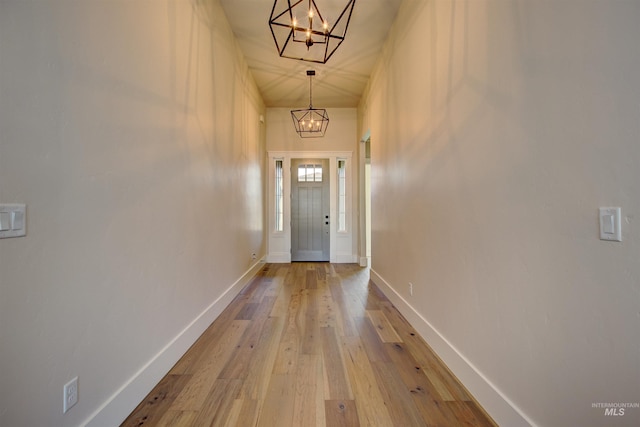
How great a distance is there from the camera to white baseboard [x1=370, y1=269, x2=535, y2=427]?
1.24 metres

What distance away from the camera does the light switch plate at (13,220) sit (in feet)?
2.72

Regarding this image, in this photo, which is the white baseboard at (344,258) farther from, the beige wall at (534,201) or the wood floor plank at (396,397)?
the wood floor plank at (396,397)

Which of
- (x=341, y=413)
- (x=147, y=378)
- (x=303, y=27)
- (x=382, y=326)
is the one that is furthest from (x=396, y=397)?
(x=303, y=27)

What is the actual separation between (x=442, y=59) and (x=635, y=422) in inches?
82.1

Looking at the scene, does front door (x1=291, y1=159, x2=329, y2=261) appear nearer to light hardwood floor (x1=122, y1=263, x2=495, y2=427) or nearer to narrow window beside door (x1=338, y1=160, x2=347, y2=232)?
narrow window beside door (x1=338, y1=160, x2=347, y2=232)

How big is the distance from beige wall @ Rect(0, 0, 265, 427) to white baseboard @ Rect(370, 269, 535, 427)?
6.21 feet

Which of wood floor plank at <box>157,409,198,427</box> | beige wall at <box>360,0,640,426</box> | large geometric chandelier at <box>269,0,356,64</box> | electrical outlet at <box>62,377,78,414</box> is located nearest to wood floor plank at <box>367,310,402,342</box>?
beige wall at <box>360,0,640,426</box>

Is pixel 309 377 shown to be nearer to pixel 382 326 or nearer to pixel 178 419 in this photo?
pixel 178 419

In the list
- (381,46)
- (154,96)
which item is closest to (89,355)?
(154,96)

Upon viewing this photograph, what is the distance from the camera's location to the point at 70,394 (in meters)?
1.07

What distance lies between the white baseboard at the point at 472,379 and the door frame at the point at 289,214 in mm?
3134

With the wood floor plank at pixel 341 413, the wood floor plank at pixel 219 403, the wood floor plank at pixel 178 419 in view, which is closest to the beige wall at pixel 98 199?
the wood floor plank at pixel 178 419

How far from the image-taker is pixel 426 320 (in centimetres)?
217

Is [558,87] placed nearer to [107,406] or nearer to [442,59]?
[442,59]
